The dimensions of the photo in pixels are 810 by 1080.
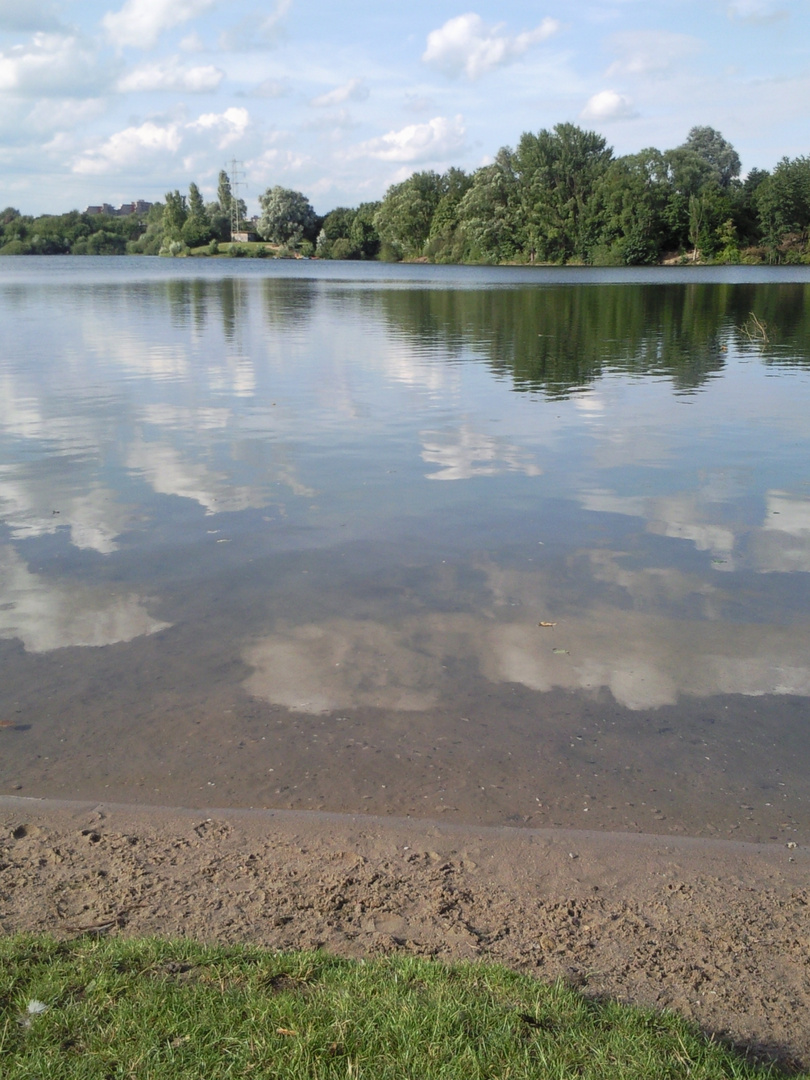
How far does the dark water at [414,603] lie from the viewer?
209 inches

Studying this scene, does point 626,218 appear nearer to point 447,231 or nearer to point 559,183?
point 559,183

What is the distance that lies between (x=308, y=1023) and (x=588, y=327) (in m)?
31.6

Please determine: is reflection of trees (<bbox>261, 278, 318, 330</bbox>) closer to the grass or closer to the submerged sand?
the submerged sand

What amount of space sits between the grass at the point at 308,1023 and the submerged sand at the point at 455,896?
Answer: 0.24m

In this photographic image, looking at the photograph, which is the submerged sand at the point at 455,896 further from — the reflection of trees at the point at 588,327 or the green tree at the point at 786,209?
the green tree at the point at 786,209

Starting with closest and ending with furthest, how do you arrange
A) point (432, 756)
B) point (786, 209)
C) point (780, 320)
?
1. point (432, 756)
2. point (780, 320)
3. point (786, 209)

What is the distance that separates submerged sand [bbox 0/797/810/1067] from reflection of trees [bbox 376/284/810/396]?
1484 cm

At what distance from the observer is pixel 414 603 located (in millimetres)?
7621

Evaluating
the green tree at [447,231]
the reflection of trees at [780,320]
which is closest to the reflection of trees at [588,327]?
the reflection of trees at [780,320]

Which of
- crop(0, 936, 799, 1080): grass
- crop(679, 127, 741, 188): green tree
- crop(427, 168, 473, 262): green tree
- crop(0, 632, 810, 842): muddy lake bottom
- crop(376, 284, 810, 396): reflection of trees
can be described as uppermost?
crop(679, 127, 741, 188): green tree

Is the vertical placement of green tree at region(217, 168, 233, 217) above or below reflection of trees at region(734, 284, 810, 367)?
above

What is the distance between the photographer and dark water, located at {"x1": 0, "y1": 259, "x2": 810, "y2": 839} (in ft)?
17.4

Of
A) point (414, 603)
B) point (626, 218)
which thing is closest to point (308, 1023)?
point (414, 603)

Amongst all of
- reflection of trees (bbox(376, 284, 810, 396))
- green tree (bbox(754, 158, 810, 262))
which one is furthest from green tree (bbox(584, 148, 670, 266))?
reflection of trees (bbox(376, 284, 810, 396))
